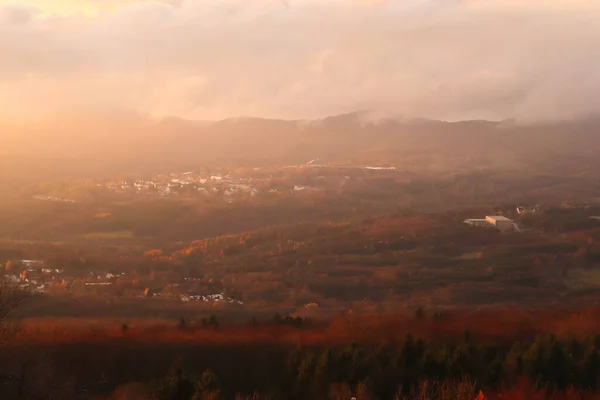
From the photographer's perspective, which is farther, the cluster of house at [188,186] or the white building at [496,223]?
the cluster of house at [188,186]

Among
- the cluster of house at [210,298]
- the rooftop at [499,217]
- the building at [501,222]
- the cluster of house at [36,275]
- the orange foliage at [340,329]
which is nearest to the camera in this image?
the orange foliage at [340,329]

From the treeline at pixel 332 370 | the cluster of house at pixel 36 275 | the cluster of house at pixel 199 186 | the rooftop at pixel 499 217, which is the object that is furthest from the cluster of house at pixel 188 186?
the treeline at pixel 332 370

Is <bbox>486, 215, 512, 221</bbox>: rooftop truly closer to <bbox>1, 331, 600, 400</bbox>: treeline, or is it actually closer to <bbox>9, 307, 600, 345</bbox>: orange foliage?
<bbox>9, 307, 600, 345</bbox>: orange foliage


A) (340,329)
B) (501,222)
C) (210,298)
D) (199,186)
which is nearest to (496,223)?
(501,222)

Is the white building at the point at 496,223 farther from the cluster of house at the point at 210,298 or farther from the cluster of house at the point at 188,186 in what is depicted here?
the cluster of house at the point at 188,186

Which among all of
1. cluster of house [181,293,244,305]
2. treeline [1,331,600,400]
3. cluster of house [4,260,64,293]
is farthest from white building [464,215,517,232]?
treeline [1,331,600,400]

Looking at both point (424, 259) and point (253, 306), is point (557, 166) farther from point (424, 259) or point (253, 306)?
point (253, 306)

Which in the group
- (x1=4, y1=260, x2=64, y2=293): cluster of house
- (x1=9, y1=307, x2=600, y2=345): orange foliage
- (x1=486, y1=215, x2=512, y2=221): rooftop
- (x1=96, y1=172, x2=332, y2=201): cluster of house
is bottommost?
(x1=9, y1=307, x2=600, y2=345): orange foliage

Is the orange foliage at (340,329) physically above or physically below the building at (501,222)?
below

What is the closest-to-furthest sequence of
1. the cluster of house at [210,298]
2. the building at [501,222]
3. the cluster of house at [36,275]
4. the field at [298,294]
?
the field at [298,294]
the cluster of house at [36,275]
the cluster of house at [210,298]
the building at [501,222]
